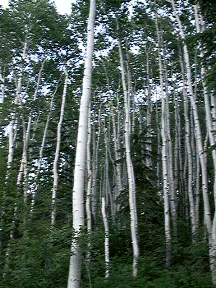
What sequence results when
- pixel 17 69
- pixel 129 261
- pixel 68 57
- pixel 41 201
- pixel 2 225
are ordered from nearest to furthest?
pixel 2 225 < pixel 41 201 < pixel 129 261 < pixel 17 69 < pixel 68 57

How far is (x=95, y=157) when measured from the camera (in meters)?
20.2

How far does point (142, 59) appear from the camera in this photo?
19219mm

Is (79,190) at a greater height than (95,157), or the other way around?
(95,157)

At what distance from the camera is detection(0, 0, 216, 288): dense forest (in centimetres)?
706

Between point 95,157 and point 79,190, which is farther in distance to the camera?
point 95,157

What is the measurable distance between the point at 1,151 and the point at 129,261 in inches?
213

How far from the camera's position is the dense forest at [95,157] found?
706 cm

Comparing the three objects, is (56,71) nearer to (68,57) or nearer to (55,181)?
(68,57)

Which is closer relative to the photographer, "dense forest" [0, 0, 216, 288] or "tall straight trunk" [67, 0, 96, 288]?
"tall straight trunk" [67, 0, 96, 288]

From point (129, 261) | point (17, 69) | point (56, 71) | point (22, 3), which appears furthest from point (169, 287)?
point (22, 3)

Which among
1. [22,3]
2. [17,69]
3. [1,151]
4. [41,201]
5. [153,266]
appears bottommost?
[153,266]

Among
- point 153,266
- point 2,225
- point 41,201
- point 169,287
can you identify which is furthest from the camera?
point 153,266

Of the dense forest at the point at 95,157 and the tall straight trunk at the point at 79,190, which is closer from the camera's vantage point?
the tall straight trunk at the point at 79,190

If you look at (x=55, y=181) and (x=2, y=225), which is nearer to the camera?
(x=2, y=225)
